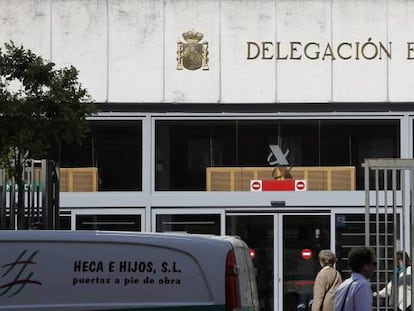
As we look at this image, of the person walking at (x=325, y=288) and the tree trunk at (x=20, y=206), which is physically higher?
the tree trunk at (x=20, y=206)

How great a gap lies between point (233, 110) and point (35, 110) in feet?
22.5

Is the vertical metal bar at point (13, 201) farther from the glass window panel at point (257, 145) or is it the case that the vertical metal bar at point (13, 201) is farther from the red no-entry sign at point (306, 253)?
the red no-entry sign at point (306, 253)

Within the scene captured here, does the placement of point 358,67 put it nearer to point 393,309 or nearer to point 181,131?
point 181,131

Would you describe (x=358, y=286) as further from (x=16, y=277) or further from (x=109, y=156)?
(x=109, y=156)

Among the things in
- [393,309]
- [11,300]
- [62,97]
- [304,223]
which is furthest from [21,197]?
[304,223]

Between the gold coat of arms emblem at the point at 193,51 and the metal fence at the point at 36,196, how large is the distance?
5.24 m

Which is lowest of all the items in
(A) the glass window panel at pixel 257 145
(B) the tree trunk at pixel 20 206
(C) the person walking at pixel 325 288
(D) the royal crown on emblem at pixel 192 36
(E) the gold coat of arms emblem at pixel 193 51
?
(C) the person walking at pixel 325 288

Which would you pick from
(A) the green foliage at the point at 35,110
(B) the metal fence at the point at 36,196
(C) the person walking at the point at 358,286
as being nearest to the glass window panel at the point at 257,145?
(B) the metal fence at the point at 36,196

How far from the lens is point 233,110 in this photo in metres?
18.1

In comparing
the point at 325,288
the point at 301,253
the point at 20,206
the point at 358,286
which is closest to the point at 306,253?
the point at 301,253

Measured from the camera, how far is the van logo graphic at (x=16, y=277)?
6.86 meters

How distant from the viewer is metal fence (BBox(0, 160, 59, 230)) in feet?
42.1

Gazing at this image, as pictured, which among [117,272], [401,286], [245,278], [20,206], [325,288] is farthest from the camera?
[401,286]

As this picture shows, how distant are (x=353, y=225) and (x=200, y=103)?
11.2 ft
